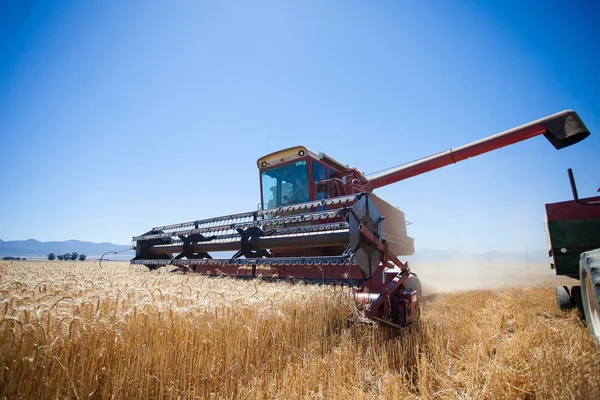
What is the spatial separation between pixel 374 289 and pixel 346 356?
1479mm

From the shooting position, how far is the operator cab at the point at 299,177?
589 centimetres

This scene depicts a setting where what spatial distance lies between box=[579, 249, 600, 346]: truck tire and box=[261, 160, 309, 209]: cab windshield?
4.17 meters

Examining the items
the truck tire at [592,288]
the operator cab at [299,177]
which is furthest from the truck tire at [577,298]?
the operator cab at [299,177]

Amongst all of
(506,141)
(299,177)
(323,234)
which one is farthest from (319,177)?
(506,141)

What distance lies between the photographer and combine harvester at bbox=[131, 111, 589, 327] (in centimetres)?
347

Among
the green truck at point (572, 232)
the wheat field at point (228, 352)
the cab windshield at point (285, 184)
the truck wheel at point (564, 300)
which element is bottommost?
the truck wheel at point (564, 300)

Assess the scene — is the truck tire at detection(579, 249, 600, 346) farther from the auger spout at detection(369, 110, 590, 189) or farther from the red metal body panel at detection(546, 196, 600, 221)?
the auger spout at detection(369, 110, 590, 189)

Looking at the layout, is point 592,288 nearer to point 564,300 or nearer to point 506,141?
point 564,300

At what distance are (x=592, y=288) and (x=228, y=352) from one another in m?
2.91

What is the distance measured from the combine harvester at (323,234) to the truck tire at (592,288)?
5.35 ft

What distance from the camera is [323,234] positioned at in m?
3.63

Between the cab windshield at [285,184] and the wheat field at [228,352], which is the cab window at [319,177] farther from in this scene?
the wheat field at [228,352]

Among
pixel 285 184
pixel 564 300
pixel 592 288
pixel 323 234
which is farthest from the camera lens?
pixel 285 184

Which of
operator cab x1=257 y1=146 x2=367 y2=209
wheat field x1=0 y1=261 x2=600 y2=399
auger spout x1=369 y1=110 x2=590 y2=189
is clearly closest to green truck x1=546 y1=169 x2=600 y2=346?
wheat field x1=0 y1=261 x2=600 y2=399
